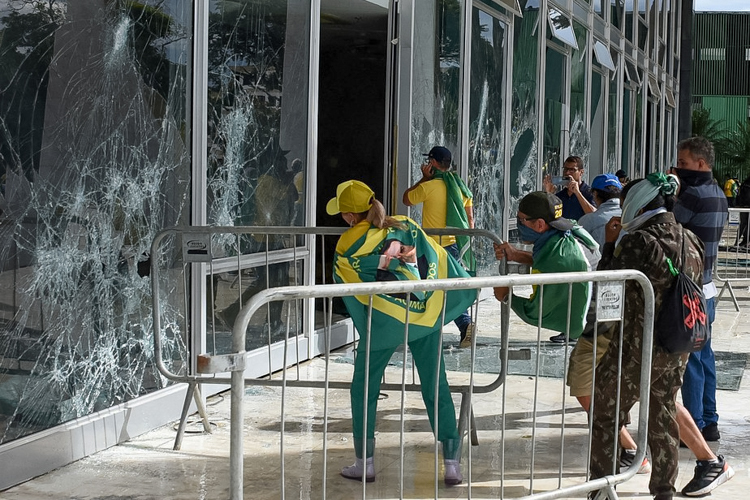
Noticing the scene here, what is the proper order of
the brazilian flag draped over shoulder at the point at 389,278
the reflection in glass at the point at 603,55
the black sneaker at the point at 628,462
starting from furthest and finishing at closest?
the reflection in glass at the point at 603,55, the black sneaker at the point at 628,462, the brazilian flag draped over shoulder at the point at 389,278

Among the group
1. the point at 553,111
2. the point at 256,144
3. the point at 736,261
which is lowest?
the point at 736,261

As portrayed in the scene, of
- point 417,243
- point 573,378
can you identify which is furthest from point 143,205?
point 573,378

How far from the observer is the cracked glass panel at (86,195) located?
17.4 feet

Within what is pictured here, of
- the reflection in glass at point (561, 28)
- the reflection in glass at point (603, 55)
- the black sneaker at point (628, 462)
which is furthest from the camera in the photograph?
the reflection in glass at point (603, 55)

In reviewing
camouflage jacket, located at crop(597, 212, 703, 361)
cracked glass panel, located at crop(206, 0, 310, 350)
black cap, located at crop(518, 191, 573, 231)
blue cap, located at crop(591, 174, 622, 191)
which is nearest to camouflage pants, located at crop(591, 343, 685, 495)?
camouflage jacket, located at crop(597, 212, 703, 361)

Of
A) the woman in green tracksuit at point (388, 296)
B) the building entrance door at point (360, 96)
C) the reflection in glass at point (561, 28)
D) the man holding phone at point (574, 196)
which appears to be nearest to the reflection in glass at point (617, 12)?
the reflection in glass at point (561, 28)

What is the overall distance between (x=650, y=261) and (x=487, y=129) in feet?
30.2

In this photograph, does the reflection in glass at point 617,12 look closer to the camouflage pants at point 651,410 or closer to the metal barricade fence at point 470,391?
the metal barricade fence at point 470,391

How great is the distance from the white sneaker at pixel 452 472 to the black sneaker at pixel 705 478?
1166 mm

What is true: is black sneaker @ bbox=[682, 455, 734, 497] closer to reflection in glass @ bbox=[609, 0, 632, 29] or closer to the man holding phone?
the man holding phone

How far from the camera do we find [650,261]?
4863 mm

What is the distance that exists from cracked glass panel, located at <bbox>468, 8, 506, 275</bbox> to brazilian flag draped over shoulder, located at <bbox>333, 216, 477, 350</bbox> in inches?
325

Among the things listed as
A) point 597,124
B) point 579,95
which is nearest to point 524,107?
point 579,95

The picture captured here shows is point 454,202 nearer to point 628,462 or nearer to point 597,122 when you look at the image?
point 628,462
